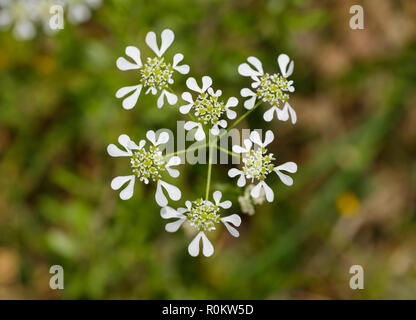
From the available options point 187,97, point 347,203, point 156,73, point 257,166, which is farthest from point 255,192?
point 347,203

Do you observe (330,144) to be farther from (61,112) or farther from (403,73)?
(61,112)

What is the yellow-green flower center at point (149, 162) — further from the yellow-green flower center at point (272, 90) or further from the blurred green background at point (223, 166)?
the blurred green background at point (223, 166)

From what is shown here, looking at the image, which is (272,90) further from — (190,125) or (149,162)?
(149,162)

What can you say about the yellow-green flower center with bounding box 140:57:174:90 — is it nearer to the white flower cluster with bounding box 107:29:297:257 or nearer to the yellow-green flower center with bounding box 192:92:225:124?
the white flower cluster with bounding box 107:29:297:257

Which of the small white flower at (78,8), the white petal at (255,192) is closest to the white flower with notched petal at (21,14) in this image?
the small white flower at (78,8)

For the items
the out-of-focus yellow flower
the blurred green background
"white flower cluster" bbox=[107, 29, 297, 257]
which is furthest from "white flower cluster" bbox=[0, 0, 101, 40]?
the out-of-focus yellow flower

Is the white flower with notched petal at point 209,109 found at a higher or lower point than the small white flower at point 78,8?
lower

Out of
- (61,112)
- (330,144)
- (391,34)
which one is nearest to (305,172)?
(330,144)
